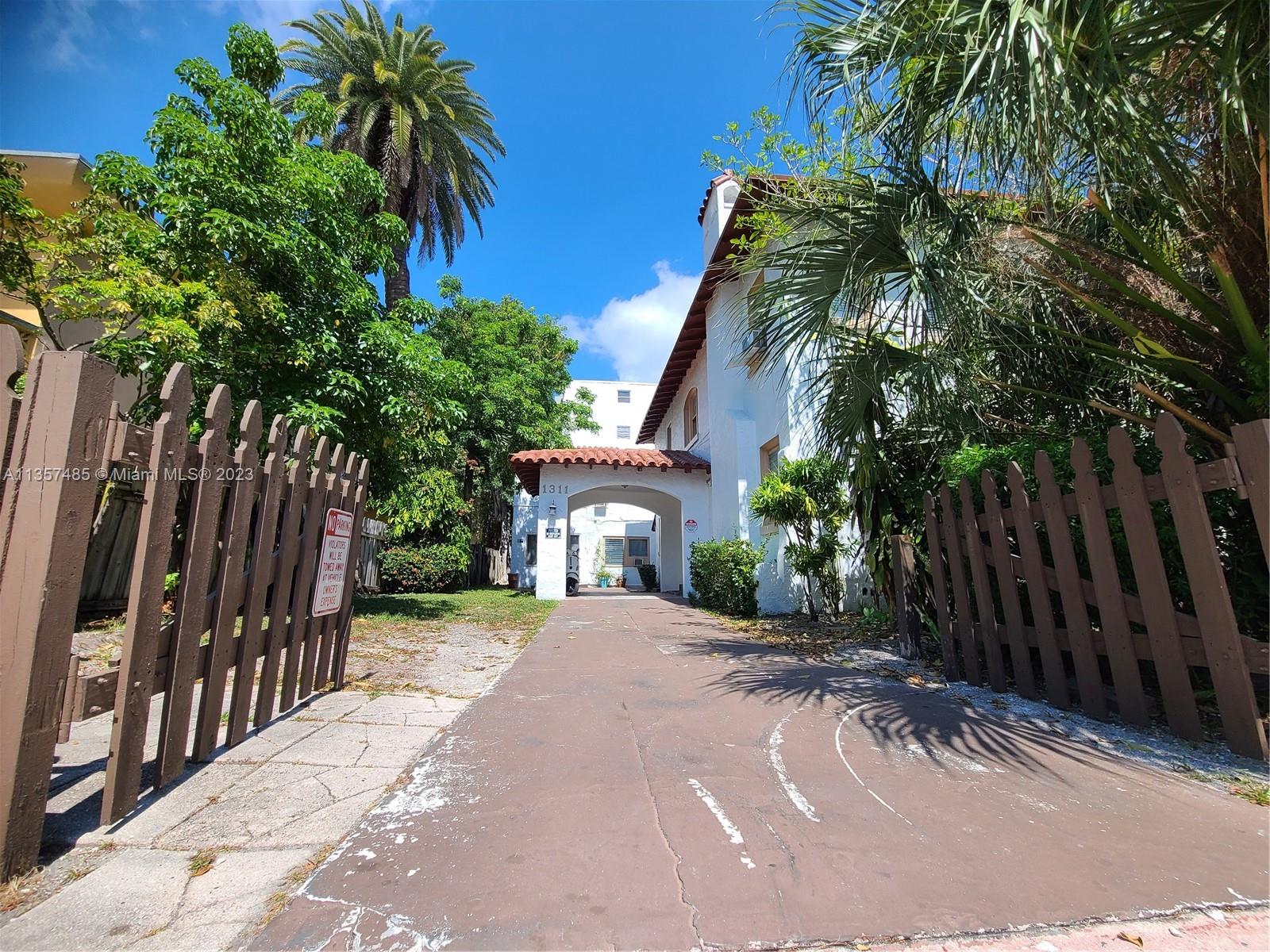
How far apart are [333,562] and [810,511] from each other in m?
6.77

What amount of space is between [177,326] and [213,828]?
6.30 meters

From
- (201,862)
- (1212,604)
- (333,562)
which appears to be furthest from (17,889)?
(1212,604)

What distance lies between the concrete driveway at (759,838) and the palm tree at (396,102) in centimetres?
1404

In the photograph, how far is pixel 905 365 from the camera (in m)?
6.01

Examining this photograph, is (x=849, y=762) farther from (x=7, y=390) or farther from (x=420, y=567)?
(x=420, y=567)

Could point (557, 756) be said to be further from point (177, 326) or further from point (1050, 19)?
point (177, 326)

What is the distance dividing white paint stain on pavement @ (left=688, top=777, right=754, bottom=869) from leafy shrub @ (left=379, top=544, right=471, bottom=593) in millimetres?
17237

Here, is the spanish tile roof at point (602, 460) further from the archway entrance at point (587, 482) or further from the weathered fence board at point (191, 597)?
the weathered fence board at point (191, 597)

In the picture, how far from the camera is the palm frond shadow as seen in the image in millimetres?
3414

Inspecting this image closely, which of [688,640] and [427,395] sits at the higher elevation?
[427,395]

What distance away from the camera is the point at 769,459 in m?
12.5

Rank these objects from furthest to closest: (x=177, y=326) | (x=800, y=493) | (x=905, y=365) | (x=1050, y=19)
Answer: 1. (x=800, y=493)
2. (x=177, y=326)
3. (x=905, y=365)
4. (x=1050, y=19)

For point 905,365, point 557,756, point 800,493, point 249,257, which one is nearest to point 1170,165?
point 905,365

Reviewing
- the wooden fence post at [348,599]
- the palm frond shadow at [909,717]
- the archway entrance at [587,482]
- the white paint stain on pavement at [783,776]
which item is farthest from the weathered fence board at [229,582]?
the archway entrance at [587,482]
